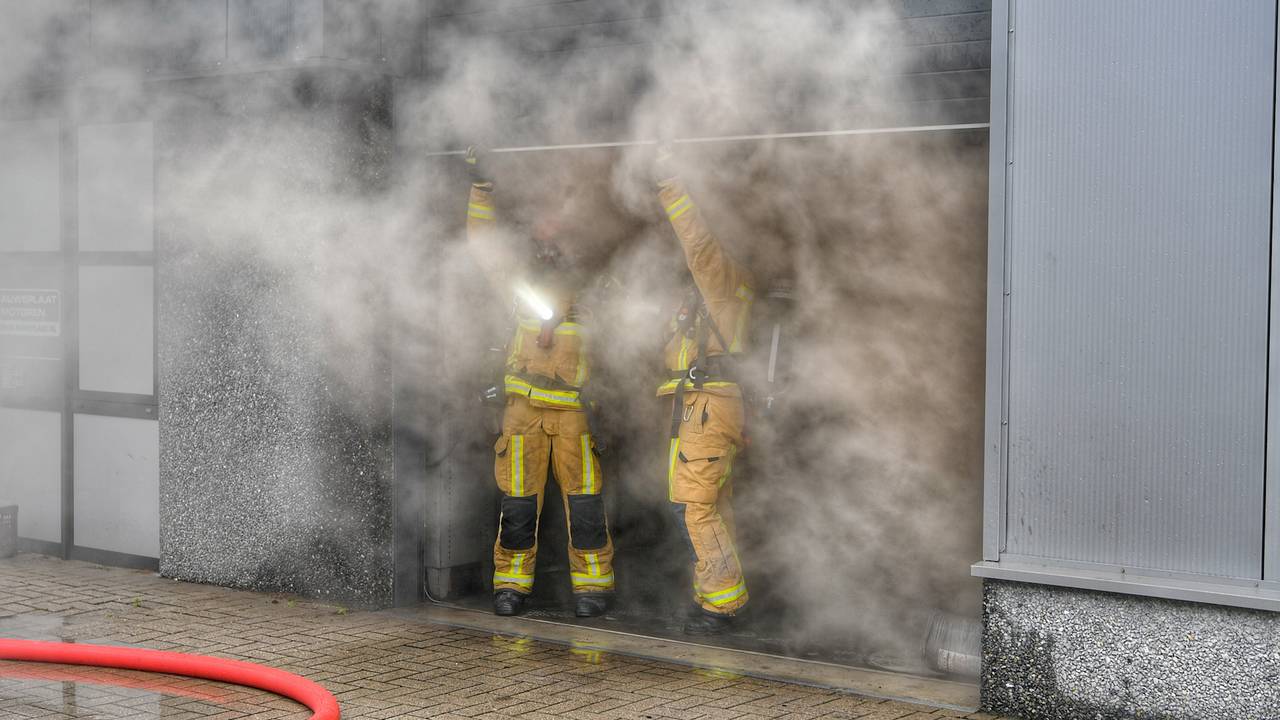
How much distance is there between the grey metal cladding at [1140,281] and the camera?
414cm

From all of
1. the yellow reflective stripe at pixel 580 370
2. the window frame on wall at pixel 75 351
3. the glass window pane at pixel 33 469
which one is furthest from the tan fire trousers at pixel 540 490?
the glass window pane at pixel 33 469

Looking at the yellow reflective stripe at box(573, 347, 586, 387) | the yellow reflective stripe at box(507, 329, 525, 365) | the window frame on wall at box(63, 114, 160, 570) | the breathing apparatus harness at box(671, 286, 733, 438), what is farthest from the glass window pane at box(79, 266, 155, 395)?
the breathing apparatus harness at box(671, 286, 733, 438)

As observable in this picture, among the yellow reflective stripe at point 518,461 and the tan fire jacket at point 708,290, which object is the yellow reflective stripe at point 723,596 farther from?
the yellow reflective stripe at point 518,461

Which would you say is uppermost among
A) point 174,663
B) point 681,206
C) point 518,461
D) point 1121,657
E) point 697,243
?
point 681,206

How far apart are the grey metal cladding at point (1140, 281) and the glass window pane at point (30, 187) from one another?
5587mm

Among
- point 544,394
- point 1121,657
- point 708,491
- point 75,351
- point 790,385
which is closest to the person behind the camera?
point 1121,657

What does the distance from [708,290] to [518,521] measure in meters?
1.43

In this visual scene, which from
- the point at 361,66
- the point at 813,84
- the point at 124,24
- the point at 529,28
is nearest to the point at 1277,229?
the point at 813,84

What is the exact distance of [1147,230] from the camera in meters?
4.26

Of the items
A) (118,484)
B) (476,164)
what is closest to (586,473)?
(476,164)

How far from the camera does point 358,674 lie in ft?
16.3

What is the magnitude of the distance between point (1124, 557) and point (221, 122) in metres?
4.77

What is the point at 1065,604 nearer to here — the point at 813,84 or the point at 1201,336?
the point at 1201,336

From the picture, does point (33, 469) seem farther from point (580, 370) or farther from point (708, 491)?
point (708, 491)
